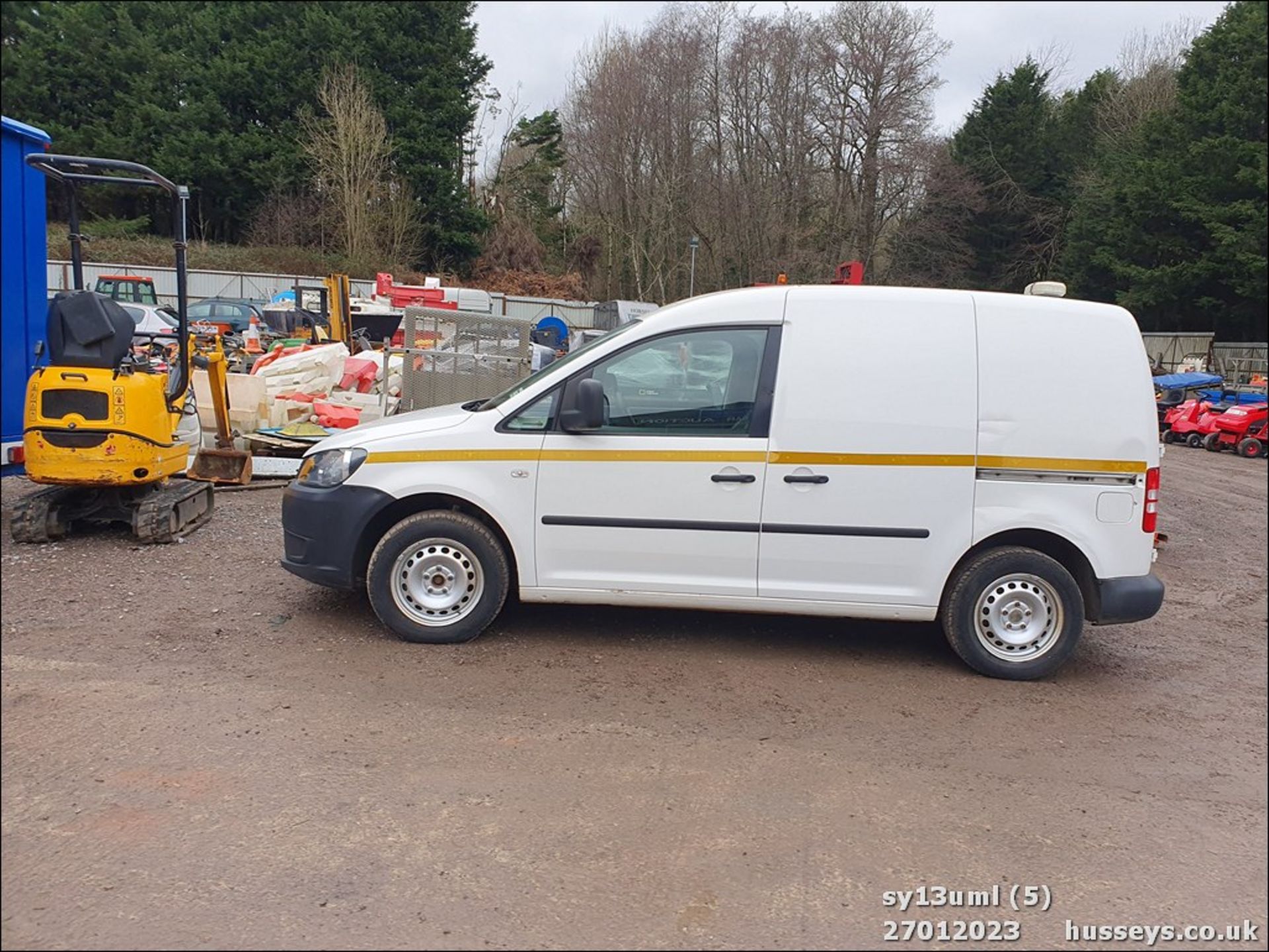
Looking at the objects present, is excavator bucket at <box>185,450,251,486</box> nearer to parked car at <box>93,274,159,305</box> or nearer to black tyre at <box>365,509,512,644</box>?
black tyre at <box>365,509,512,644</box>

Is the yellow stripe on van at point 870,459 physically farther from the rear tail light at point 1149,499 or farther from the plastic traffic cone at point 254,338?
the plastic traffic cone at point 254,338

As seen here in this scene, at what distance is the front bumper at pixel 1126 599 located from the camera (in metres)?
5.21

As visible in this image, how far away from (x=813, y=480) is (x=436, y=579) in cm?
228

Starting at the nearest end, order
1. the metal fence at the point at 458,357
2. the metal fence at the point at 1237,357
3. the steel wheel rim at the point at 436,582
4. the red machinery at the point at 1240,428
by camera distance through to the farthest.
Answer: the metal fence at the point at 1237,357 → the steel wheel rim at the point at 436,582 → the metal fence at the point at 458,357 → the red machinery at the point at 1240,428

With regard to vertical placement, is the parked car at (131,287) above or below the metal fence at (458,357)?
above

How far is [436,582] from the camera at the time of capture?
5.45 metres

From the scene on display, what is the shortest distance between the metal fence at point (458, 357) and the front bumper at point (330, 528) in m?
7.50

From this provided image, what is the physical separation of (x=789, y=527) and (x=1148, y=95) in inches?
109

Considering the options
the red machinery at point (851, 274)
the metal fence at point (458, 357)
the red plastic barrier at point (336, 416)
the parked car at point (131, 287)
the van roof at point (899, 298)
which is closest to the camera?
the van roof at point (899, 298)

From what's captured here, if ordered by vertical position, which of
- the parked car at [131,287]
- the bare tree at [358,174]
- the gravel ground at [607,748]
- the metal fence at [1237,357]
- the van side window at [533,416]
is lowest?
the gravel ground at [607,748]

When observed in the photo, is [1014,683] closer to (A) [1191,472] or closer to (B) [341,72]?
(A) [1191,472]

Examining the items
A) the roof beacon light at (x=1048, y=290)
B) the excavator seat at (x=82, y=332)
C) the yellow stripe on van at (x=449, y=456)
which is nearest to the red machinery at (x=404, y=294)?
the excavator seat at (x=82, y=332)

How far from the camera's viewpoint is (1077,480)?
518 centimetres

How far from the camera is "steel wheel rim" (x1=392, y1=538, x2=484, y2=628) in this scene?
17.7 feet
